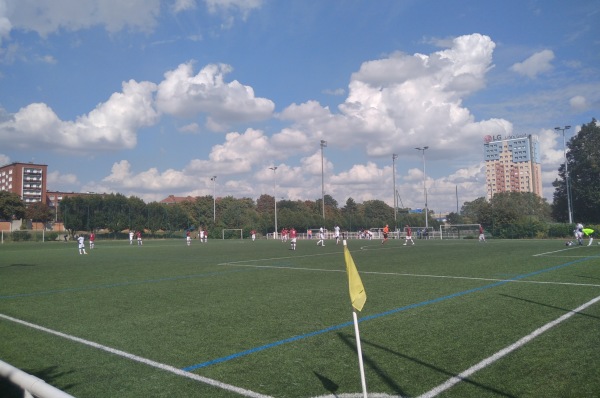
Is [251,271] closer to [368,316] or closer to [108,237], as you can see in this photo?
[368,316]

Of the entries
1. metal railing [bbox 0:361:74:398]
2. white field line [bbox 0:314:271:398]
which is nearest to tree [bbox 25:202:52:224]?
white field line [bbox 0:314:271:398]

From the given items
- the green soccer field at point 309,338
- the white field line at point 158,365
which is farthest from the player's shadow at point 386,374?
the white field line at point 158,365

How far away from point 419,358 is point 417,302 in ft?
14.3

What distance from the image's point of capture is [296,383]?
545 centimetres

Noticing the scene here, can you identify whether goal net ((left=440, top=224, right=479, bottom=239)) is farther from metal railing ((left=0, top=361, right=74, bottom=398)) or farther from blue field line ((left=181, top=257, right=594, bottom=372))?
metal railing ((left=0, top=361, right=74, bottom=398))

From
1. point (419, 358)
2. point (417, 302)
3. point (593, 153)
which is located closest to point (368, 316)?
point (417, 302)

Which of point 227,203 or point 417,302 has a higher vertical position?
point 227,203

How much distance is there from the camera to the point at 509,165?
172m

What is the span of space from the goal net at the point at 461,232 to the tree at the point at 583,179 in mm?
22117

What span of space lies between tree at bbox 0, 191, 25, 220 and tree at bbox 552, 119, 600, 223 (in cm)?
9430

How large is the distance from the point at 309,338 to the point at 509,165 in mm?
183724

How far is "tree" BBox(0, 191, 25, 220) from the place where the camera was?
80438 millimetres

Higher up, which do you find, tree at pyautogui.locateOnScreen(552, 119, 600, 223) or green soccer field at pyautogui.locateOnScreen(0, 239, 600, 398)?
tree at pyautogui.locateOnScreen(552, 119, 600, 223)

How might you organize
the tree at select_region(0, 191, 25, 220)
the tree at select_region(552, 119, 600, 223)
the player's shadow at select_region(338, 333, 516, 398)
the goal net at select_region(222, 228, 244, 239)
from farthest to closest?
the goal net at select_region(222, 228, 244, 239), the tree at select_region(0, 191, 25, 220), the tree at select_region(552, 119, 600, 223), the player's shadow at select_region(338, 333, 516, 398)
